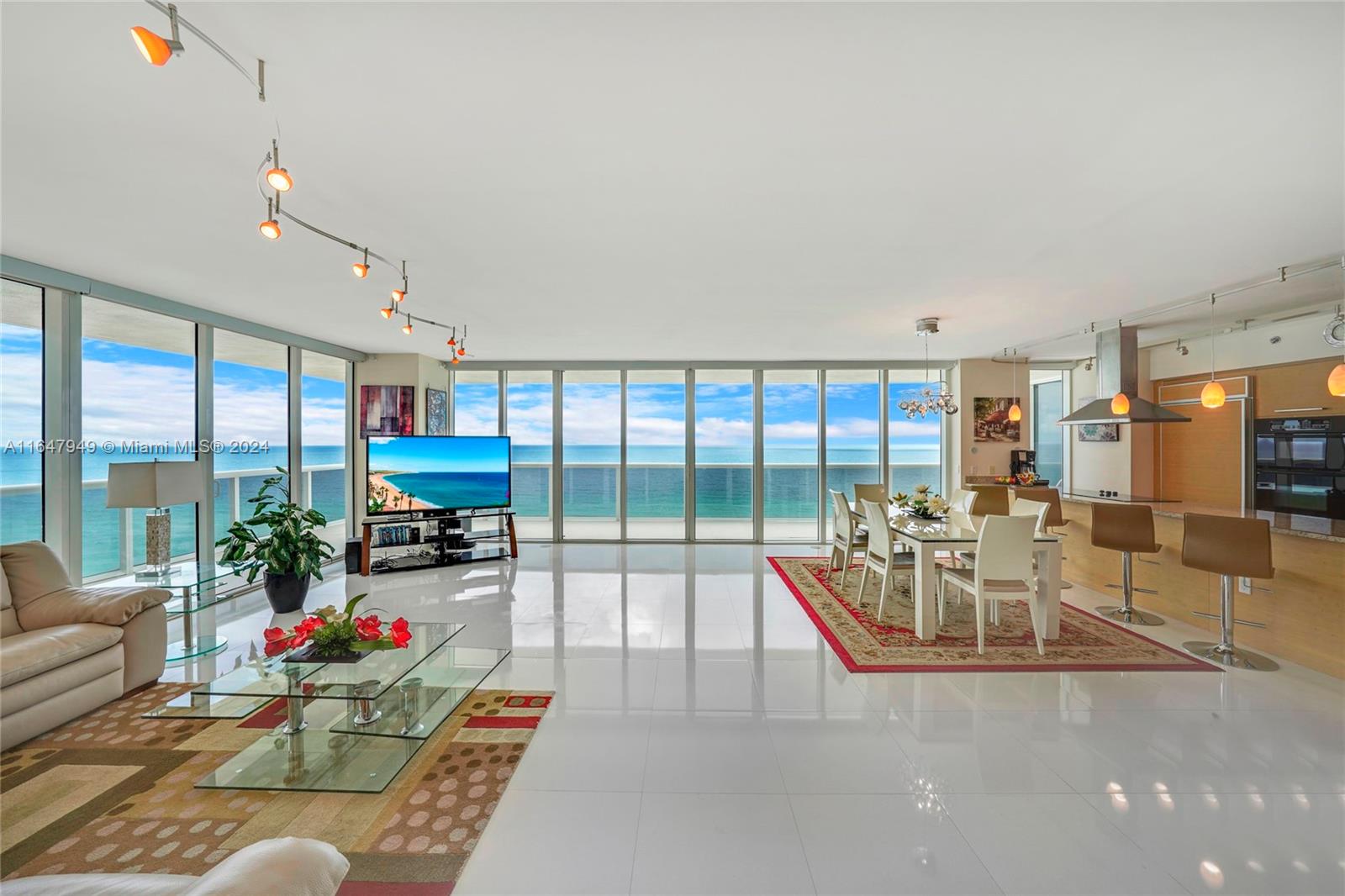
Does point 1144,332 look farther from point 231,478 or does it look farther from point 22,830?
point 231,478

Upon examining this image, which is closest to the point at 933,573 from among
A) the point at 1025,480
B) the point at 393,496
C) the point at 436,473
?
the point at 1025,480

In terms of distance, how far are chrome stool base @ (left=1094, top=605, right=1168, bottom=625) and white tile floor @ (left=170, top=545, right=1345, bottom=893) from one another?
30cm

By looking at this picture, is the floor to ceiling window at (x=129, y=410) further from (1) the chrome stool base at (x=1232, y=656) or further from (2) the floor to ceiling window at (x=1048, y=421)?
(2) the floor to ceiling window at (x=1048, y=421)

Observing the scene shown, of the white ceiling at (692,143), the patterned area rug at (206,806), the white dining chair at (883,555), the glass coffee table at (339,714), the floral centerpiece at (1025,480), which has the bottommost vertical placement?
the patterned area rug at (206,806)

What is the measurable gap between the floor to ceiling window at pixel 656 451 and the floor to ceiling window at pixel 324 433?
3620 mm

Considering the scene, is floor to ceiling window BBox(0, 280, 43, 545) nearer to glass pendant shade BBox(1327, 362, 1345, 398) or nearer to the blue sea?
the blue sea

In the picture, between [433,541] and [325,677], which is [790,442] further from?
[325,677]

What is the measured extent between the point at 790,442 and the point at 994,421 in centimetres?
265

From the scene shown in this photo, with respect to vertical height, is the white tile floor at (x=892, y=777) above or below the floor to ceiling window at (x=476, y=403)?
below

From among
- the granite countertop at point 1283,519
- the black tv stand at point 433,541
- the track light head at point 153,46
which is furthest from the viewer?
the black tv stand at point 433,541

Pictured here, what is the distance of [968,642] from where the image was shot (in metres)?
3.88

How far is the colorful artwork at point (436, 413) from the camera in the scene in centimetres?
717

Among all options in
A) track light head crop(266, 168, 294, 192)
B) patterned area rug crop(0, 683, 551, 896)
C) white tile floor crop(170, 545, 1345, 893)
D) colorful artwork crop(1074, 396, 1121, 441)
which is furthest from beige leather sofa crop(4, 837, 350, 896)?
colorful artwork crop(1074, 396, 1121, 441)

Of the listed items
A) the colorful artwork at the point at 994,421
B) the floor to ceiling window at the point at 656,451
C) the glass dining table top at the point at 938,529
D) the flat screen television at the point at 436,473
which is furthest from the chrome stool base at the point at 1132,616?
the flat screen television at the point at 436,473
